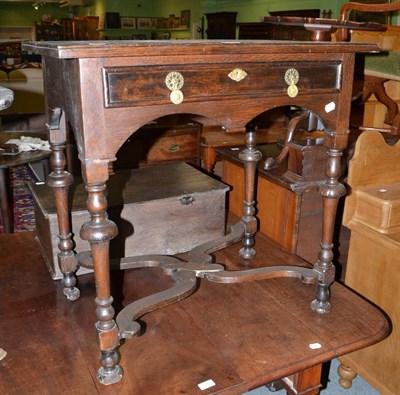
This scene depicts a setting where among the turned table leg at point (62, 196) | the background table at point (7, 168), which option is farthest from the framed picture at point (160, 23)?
the turned table leg at point (62, 196)

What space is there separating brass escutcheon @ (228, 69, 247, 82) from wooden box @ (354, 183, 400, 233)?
74 centimetres

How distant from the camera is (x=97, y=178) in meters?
0.95

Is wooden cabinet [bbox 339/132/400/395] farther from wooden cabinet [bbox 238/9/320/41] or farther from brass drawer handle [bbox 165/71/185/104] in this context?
wooden cabinet [bbox 238/9/320/41]

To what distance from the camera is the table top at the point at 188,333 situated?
1.06 m

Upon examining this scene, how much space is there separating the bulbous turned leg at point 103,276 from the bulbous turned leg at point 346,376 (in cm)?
100

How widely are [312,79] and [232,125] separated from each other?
23 centimetres

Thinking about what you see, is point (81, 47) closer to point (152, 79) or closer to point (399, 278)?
point (152, 79)

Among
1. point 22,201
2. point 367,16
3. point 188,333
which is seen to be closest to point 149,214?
point 188,333

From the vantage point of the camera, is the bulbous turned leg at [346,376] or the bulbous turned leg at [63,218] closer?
the bulbous turned leg at [63,218]

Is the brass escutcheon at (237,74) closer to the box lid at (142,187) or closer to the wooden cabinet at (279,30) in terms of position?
the box lid at (142,187)

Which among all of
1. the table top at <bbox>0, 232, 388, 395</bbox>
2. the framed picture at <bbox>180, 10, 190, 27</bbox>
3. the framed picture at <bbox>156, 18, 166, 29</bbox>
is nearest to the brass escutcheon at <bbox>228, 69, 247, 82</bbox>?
the table top at <bbox>0, 232, 388, 395</bbox>

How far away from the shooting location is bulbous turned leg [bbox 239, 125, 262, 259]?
59.4 inches

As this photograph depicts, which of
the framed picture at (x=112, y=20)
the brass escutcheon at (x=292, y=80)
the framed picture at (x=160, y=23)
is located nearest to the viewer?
the brass escutcheon at (x=292, y=80)

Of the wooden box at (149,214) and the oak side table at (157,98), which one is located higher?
the oak side table at (157,98)
